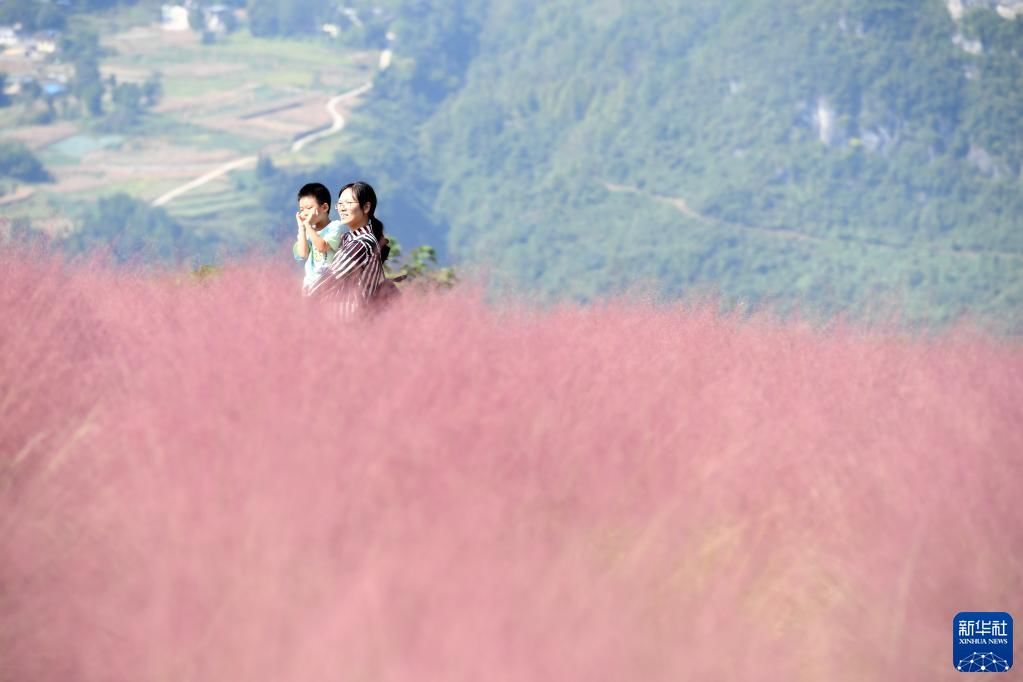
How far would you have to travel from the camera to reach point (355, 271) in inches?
177

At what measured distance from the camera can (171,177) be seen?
245ft

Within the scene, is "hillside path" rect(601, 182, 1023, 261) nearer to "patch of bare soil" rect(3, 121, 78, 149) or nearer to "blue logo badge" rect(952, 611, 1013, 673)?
"patch of bare soil" rect(3, 121, 78, 149)

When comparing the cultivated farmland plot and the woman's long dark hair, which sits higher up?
the cultivated farmland plot

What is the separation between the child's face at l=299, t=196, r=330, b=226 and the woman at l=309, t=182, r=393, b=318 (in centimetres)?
18

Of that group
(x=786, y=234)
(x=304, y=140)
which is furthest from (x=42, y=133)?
(x=786, y=234)

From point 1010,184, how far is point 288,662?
3114 inches

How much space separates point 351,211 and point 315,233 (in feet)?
0.65

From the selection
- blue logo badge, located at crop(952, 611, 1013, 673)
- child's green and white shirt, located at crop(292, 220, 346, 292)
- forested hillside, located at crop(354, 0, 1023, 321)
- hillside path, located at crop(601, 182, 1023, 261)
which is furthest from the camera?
hillside path, located at crop(601, 182, 1023, 261)

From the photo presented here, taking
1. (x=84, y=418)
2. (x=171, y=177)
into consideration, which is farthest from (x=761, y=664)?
(x=171, y=177)

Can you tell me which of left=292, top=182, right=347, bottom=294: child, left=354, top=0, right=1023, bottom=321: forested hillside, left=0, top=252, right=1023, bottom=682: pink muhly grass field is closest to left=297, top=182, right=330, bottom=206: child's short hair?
left=292, top=182, right=347, bottom=294: child

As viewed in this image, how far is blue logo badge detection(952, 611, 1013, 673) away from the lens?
2.69 metres

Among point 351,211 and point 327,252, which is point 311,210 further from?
point 351,211

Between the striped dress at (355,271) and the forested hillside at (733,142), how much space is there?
58.2 m

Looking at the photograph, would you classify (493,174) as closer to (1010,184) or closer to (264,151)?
(264,151)
